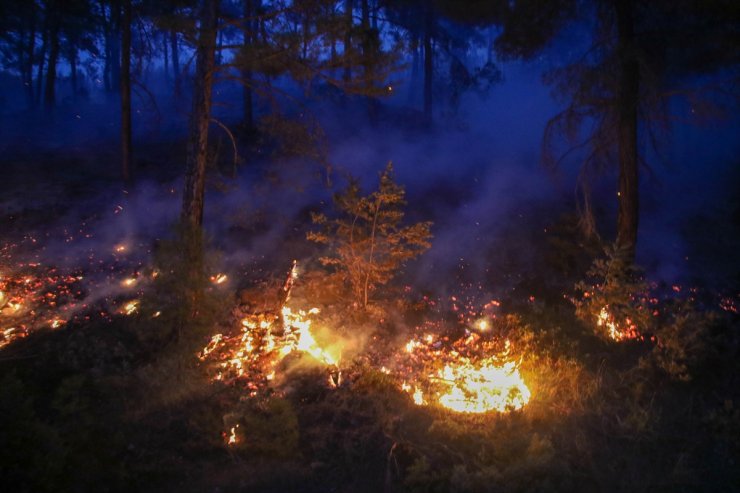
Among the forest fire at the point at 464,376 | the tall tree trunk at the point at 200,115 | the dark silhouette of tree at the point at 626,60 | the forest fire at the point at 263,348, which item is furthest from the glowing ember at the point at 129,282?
the dark silhouette of tree at the point at 626,60

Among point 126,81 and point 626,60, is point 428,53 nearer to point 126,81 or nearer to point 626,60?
point 126,81

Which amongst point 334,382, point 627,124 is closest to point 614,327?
point 627,124

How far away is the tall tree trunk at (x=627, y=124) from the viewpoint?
720cm

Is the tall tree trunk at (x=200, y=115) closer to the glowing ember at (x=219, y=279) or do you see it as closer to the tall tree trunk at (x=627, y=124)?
the glowing ember at (x=219, y=279)

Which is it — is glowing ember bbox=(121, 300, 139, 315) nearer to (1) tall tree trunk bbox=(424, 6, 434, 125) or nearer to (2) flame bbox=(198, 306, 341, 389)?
(2) flame bbox=(198, 306, 341, 389)

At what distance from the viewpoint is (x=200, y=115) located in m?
6.77

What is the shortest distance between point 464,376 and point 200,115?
553 centimetres

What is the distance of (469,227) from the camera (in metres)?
11.0

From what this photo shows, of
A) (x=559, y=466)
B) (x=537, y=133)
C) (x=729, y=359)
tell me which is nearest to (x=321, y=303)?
(x=559, y=466)

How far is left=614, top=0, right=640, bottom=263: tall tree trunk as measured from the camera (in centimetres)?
720

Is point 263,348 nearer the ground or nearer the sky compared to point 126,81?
nearer the ground

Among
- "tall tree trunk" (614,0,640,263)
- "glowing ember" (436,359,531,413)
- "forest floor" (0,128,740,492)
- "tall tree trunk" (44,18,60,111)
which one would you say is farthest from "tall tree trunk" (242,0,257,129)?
"tall tree trunk" (44,18,60,111)

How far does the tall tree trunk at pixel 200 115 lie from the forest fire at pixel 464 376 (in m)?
4.00

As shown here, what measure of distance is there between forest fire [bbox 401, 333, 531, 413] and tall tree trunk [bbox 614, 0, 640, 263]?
2.96 m
